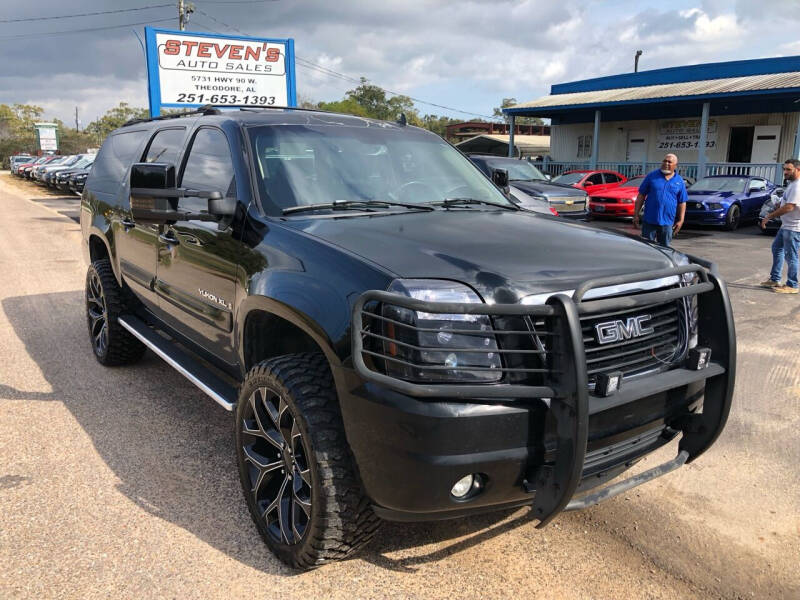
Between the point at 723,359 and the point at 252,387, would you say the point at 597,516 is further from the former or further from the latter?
the point at 252,387

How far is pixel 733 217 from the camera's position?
16438 mm

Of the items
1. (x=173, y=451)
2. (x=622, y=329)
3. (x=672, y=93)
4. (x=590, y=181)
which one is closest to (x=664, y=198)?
(x=622, y=329)

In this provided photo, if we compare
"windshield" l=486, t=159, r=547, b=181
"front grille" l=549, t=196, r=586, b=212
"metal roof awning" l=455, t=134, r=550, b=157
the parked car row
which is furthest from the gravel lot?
"metal roof awning" l=455, t=134, r=550, b=157

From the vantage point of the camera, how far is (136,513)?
326 centimetres

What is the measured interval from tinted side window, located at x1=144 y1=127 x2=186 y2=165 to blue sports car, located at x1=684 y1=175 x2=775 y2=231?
14.9 metres

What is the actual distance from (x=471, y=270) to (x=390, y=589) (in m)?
1.36

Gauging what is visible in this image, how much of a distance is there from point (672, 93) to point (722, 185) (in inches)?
385

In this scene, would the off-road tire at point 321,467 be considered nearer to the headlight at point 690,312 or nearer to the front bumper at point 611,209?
the headlight at point 690,312

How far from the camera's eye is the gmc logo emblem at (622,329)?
8.21 feet

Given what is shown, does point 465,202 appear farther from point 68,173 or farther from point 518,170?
point 68,173

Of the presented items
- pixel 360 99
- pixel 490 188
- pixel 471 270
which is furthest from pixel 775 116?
pixel 360 99

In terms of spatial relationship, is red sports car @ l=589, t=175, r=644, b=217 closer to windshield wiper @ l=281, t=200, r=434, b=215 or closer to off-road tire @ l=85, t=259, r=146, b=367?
off-road tire @ l=85, t=259, r=146, b=367

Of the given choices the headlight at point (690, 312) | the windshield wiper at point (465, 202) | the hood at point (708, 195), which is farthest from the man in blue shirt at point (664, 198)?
the hood at point (708, 195)

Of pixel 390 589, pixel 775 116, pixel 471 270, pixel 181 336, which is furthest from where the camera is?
pixel 775 116
